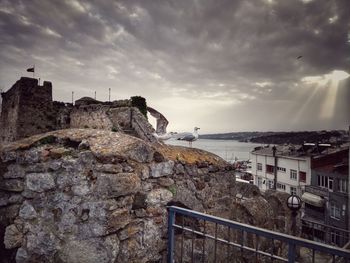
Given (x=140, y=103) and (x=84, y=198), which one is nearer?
(x=84, y=198)

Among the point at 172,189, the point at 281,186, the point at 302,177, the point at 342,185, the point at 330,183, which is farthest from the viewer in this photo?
the point at 281,186

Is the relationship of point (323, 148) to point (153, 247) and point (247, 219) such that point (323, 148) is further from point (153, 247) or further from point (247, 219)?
point (153, 247)

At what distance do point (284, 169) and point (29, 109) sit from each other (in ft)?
111

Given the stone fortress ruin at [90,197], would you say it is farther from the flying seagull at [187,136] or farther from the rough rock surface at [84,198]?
the flying seagull at [187,136]

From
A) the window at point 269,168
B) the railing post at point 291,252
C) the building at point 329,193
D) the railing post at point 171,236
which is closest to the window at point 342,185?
the building at point 329,193

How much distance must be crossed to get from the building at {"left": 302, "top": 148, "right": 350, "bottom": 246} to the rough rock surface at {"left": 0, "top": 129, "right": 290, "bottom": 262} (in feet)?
86.2

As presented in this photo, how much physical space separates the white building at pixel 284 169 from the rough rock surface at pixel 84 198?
34.1 meters

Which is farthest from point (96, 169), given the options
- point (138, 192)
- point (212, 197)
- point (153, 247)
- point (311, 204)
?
point (311, 204)

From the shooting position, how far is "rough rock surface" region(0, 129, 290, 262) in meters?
3.03

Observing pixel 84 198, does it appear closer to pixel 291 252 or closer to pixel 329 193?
pixel 291 252

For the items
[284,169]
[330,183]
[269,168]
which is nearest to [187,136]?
[330,183]

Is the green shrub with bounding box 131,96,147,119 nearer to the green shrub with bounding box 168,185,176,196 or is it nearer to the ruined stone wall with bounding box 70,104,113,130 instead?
the ruined stone wall with bounding box 70,104,113,130

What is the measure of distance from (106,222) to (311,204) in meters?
31.1

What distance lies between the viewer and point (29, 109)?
15930 millimetres
